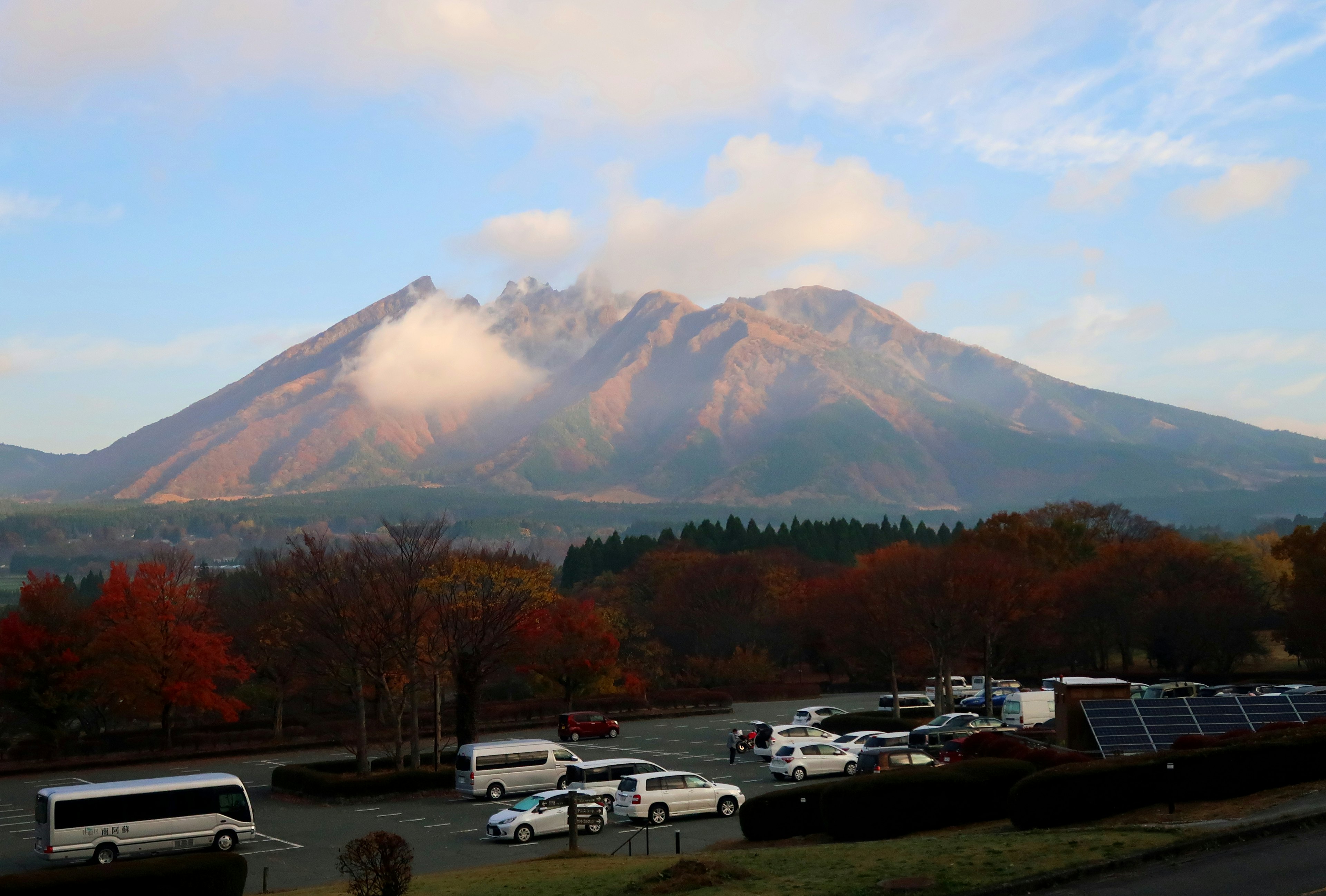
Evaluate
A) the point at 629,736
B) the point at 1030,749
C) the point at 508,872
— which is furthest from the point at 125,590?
the point at 1030,749

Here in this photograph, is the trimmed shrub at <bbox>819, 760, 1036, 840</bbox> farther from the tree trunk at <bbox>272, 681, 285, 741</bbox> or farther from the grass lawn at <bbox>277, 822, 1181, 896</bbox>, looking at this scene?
the tree trunk at <bbox>272, 681, 285, 741</bbox>

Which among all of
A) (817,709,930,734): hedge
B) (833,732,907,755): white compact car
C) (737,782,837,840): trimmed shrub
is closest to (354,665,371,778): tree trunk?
(833,732,907,755): white compact car

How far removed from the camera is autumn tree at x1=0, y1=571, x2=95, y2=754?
4722 cm

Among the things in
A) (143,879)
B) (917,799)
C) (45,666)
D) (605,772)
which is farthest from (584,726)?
(143,879)

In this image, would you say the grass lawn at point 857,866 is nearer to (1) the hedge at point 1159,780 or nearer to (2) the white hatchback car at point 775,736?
(1) the hedge at point 1159,780

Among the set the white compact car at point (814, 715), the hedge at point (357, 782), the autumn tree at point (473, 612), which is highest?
the autumn tree at point (473, 612)

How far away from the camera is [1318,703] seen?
32531 mm

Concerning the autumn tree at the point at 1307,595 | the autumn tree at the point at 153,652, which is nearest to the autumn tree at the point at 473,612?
the autumn tree at the point at 153,652

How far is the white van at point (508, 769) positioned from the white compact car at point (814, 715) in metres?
18.5

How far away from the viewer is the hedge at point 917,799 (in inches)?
854

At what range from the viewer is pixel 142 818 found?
92.5 feet

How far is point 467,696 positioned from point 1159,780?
27862 millimetres

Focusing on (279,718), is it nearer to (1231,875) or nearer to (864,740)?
(864,740)

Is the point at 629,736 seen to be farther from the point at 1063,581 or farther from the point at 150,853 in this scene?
the point at 1063,581
